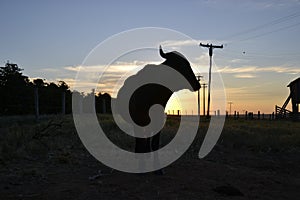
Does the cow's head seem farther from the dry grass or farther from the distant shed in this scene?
the distant shed

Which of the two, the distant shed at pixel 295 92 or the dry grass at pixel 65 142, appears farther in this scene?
the distant shed at pixel 295 92

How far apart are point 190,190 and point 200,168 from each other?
6.95 ft

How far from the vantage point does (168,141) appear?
13281 millimetres

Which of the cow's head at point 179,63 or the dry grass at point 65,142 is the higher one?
the cow's head at point 179,63

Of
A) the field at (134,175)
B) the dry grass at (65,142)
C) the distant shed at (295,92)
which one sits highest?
the distant shed at (295,92)

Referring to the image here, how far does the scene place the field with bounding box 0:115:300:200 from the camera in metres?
6.46

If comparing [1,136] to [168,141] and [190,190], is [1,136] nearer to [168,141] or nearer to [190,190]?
[168,141]

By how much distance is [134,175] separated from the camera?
779 centimetres

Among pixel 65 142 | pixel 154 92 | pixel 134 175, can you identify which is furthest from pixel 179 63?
pixel 65 142

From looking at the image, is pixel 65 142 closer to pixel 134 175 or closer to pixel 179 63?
pixel 134 175

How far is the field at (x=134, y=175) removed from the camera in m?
6.46

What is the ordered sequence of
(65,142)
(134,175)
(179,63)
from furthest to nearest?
(65,142), (134,175), (179,63)

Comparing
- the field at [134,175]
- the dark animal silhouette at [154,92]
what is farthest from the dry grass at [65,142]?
the dark animal silhouette at [154,92]

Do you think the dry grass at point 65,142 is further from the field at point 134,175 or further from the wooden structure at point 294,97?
the wooden structure at point 294,97
